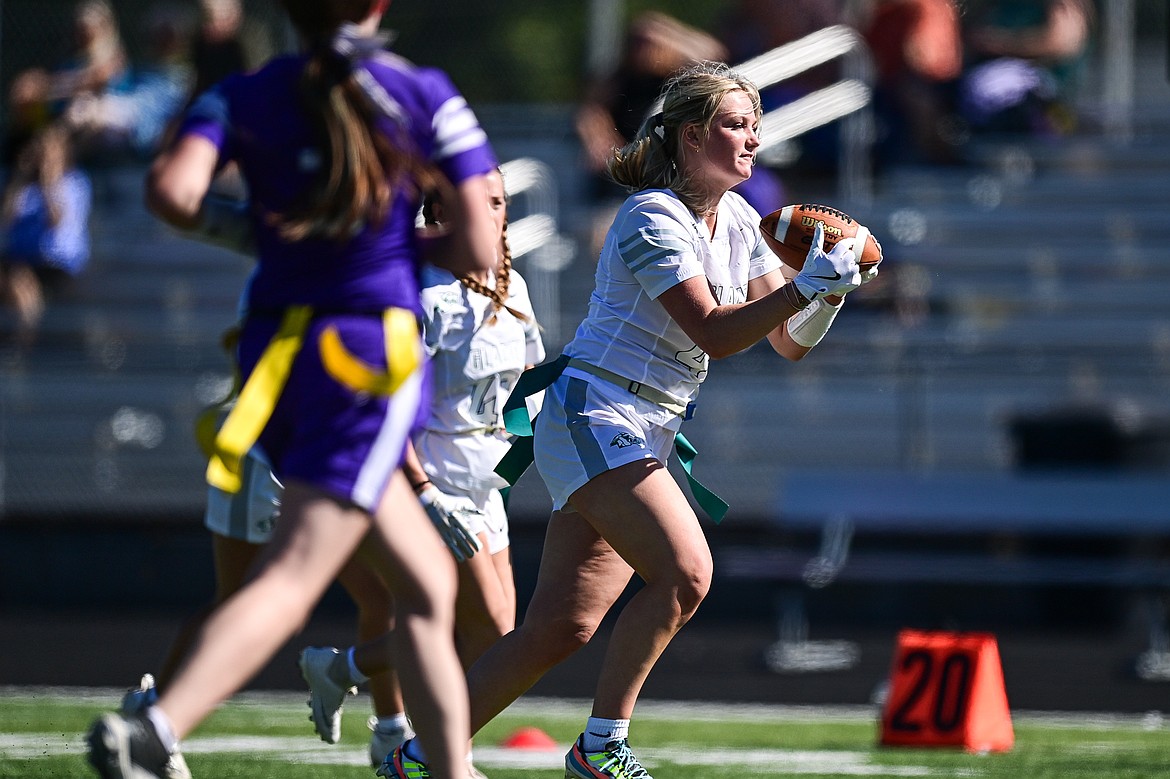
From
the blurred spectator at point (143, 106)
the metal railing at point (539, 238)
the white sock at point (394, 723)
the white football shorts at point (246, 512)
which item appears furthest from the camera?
the blurred spectator at point (143, 106)

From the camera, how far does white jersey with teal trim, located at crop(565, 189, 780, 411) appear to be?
14.1 ft

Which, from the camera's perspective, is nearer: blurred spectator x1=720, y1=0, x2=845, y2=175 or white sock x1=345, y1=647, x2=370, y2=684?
white sock x1=345, y1=647, x2=370, y2=684

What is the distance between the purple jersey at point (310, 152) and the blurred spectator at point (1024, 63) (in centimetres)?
1005

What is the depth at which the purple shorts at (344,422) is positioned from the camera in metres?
3.22

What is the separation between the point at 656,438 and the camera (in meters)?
4.45

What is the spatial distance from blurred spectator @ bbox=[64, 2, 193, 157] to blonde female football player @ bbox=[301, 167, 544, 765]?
32.0 feet

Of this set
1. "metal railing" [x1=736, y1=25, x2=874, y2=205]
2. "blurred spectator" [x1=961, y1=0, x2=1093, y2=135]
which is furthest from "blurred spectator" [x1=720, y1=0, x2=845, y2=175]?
"blurred spectator" [x1=961, y1=0, x2=1093, y2=135]

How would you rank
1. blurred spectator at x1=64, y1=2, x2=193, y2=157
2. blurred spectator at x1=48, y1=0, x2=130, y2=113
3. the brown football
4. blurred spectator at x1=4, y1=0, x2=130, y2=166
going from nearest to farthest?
the brown football, blurred spectator at x1=4, y1=0, x2=130, y2=166, blurred spectator at x1=48, y1=0, x2=130, y2=113, blurred spectator at x1=64, y1=2, x2=193, y2=157

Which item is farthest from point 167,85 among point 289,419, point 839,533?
point 289,419

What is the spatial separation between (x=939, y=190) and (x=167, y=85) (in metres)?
6.45

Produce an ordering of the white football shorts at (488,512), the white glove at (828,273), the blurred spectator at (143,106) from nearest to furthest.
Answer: the white glove at (828,273) → the white football shorts at (488,512) → the blurred spectator at (143,106)

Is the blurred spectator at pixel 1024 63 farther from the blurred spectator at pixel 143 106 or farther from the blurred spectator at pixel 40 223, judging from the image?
the blurred spectator at pixel 40 223

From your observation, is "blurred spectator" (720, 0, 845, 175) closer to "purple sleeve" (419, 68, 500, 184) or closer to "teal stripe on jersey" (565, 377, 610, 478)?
"teal stripe on jersey" (565, 377, 610, 478)

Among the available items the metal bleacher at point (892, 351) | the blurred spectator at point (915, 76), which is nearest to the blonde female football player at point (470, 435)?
the metal bleacher at point (892, 351)
